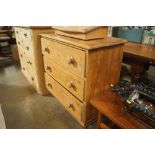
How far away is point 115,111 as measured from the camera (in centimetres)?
89

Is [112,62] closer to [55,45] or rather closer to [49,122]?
[55,45]

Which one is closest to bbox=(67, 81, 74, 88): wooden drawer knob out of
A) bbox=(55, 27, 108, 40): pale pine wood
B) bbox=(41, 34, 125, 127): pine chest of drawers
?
bbox=(41, 34, 125, 127): pine chest of drawers

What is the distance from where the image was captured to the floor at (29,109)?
1.29m

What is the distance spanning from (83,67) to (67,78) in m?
0.27

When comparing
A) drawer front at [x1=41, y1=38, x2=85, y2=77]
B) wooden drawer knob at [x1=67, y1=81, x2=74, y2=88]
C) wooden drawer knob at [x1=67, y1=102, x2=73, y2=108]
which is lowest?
wooden drawer knob at [x1=67, y1=102, x2=73, y2=108]

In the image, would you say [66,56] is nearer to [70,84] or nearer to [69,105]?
[70,84]

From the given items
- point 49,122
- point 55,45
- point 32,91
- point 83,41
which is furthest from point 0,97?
point 83,41

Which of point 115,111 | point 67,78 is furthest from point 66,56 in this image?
point 115,111

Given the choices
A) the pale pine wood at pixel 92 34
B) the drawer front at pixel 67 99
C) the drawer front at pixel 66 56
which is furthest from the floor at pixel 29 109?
the pale pine wood at pixel 92 34

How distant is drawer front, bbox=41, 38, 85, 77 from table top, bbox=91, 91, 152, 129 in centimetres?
23

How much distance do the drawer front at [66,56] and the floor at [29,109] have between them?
0.53m

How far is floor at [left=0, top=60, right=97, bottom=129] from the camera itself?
1.29 m

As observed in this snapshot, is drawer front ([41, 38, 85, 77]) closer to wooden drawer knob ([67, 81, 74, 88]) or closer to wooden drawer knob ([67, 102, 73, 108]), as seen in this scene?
wooden drawer knob ([67, 81, 74, 88])

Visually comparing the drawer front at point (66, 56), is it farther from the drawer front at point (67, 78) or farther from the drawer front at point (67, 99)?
the drawer front at point (67, 99)
